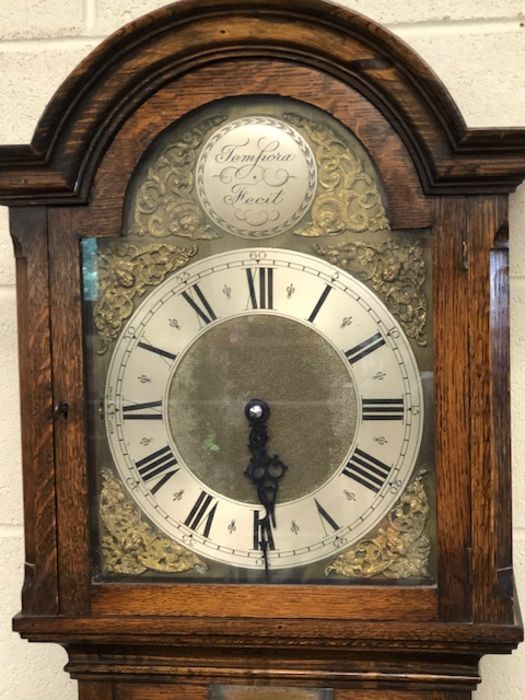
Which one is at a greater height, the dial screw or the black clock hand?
the dial screw

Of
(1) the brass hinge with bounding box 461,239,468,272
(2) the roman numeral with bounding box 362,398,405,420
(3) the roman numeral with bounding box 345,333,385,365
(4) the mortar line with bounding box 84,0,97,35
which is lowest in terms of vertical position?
(2) the roman numeral with bounding box 362,398,405,420

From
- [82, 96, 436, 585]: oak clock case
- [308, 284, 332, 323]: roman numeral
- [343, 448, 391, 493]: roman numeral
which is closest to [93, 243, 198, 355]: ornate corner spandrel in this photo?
[82, 96, 436, 585]: oak clock case

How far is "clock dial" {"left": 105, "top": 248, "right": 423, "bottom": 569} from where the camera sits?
750mm

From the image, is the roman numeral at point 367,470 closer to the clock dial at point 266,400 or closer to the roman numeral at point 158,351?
the clock dial at point 266,400

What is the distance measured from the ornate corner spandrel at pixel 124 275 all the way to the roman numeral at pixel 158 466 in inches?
3.9

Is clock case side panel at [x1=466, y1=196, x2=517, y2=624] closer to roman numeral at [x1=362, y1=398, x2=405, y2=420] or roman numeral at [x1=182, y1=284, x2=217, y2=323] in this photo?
roman numeral at [x1=362, y1=398, x2=405, y2=420]

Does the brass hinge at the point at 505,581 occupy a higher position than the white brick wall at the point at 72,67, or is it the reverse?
the white brick wall at the point at 72,67

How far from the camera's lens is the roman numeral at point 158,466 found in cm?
77

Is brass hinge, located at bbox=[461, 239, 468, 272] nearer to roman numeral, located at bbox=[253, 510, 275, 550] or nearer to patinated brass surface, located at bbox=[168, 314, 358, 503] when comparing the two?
patinated brass surface, located at bbox=[168, 314, 358, 503]

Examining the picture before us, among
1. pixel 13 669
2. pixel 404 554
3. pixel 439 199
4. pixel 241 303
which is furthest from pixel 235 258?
pixel 13 669

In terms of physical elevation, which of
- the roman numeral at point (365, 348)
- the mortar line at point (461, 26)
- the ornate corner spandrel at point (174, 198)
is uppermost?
the mortar line at point (461, 26)

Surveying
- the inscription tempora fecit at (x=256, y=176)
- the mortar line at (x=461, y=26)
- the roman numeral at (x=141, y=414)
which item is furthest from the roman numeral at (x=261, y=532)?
the mortar line at (x=461, y=26)

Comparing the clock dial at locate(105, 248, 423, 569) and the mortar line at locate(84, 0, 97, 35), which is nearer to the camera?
the clock dial at locate(105, 248, 423, 569)

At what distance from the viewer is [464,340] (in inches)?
28.7
